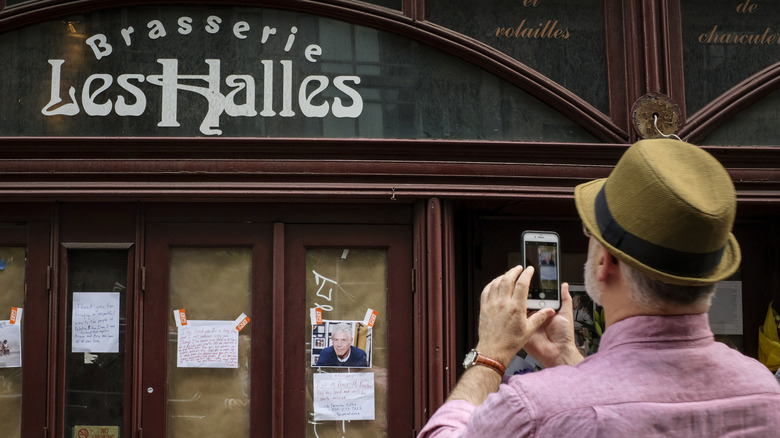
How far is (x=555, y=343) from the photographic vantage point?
6.05ft

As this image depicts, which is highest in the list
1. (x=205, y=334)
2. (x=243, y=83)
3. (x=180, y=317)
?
(x=243, y=83)

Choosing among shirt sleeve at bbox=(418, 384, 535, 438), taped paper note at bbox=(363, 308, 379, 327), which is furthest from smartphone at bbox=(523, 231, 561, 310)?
taped paper note at bbox=(363, 308, 379, 327)

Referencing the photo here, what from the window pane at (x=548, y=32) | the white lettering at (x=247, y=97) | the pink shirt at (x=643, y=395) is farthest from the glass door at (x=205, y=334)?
the pink shirt at (x=643, y=395)

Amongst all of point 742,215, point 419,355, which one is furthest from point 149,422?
point 742,215

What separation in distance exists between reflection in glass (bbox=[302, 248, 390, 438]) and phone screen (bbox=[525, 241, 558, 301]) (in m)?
1.79

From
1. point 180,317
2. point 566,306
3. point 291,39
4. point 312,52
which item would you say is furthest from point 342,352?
point 566,306

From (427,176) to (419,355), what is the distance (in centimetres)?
111

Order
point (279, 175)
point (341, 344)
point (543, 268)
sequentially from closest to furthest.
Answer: point (543, 268) < point (279, 175) < point (341, 344)

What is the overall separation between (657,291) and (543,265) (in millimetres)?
1295

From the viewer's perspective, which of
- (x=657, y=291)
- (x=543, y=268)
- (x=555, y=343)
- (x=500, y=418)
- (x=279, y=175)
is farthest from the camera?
(x=279, y=175)

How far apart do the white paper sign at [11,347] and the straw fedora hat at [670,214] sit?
4003mm

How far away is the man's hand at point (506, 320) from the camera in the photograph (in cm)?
163

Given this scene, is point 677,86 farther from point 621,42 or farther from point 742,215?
point 742,215

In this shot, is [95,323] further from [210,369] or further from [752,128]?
[752,128]
